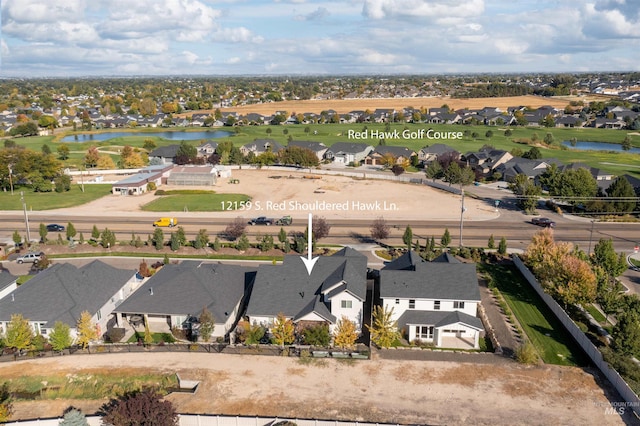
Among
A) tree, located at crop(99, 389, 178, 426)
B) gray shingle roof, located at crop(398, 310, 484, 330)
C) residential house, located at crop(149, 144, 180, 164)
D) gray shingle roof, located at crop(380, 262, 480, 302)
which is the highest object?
residential house, located at crop(149, 144, 180, 164)

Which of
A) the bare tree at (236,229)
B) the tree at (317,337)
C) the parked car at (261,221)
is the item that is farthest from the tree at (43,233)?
the tree at (317,337)

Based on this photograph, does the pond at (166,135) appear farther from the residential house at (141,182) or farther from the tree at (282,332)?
the tree at (282,332)

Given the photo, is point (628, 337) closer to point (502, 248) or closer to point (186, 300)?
point (502, 248)

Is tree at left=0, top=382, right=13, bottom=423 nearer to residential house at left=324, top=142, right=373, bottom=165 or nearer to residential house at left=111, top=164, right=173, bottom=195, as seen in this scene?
residential house at left=111, top=164, right=173, bottom=195

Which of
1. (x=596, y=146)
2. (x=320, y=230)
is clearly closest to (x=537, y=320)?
(x=320, y=230)

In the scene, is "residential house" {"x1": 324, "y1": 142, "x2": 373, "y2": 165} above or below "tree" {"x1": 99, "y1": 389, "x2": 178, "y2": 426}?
above

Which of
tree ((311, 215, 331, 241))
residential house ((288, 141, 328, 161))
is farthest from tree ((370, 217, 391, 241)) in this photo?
residential house ((288, 141, 328, 161))

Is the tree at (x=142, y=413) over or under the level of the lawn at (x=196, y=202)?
over
